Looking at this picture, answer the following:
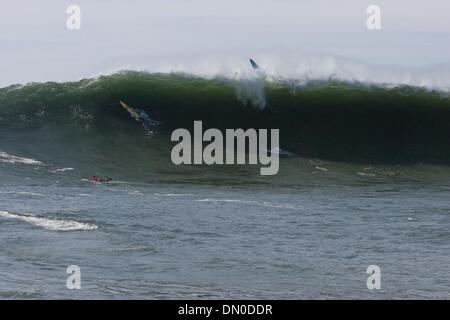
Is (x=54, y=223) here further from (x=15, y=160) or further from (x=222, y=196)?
(x=15, y=160)

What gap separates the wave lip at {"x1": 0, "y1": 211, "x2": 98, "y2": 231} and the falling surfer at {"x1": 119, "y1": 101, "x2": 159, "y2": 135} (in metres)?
18.1

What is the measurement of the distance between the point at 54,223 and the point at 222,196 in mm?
8464

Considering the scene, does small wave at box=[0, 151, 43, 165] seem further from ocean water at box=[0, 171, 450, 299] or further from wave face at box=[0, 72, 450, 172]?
ocean water at box=[0, 171, 450, 299]

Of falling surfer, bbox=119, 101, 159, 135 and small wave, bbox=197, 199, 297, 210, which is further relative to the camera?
falling surfer, bbox=119, 101, 159, 135

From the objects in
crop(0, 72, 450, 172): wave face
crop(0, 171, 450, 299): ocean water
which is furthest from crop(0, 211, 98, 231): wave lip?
crop(0, 72, 450, 172): wave face

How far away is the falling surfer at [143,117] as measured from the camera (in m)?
39.5

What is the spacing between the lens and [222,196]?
27.8m

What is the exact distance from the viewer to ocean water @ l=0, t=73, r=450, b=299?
1498 centimetres

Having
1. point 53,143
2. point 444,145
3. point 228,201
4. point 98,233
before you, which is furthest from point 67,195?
point 444,145

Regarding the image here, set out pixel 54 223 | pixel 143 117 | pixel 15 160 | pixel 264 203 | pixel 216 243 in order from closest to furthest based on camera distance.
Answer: pixel 216 243 < pixel 54 223 < pixel 264 203 < pixel 15 160 < pixel 143 117

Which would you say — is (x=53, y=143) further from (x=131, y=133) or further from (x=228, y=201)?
(x=228, y=201)

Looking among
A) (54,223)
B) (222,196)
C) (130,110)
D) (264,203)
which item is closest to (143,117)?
(130,110)

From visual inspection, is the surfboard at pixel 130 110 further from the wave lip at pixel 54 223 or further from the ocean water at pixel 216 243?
the wave lip at pixel 54 223

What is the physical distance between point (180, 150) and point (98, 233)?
19107 millimetres
